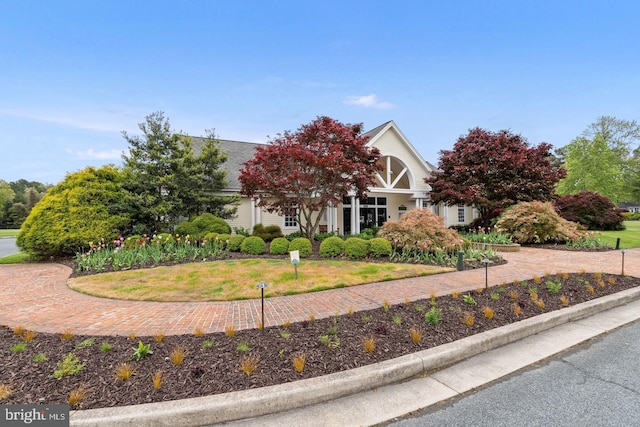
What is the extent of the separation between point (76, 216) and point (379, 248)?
1050 cm

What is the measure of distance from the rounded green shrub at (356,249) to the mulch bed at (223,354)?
14.9 feet

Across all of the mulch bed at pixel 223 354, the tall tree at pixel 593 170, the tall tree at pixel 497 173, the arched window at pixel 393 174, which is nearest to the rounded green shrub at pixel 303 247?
the mulch bed at pixel 223 354

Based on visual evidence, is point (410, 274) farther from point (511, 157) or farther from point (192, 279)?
point (511, 157)

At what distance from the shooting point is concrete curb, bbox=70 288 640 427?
82.7 inches

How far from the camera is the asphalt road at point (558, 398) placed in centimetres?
220

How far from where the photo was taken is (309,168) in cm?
1056

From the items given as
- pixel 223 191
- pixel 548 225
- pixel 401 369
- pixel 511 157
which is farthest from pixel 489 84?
pixel 401 369

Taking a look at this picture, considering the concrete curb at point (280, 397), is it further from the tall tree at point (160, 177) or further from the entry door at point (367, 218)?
the entry door at point (367, 218)

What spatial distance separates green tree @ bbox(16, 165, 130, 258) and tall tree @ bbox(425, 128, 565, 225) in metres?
16.2

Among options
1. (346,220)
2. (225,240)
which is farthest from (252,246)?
(346,220)

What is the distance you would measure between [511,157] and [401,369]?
1632 centimetres

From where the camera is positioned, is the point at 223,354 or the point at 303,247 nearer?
the point at 223,354

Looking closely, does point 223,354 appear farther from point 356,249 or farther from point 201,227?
point 201,227

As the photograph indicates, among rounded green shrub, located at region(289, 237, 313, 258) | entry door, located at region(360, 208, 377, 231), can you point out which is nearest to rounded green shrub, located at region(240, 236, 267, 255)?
rounded green shrub, located at region(289, 237, 313, 258)
